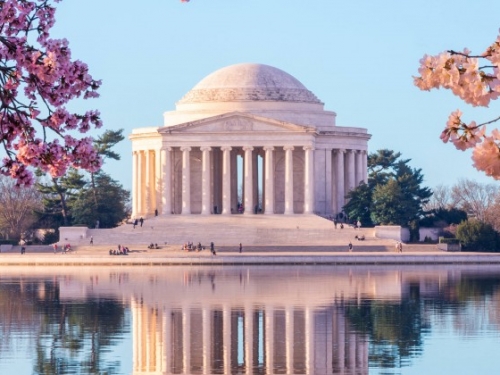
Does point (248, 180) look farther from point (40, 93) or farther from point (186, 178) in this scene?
point (40, 93)

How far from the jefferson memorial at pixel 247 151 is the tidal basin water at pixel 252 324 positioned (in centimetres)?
5248

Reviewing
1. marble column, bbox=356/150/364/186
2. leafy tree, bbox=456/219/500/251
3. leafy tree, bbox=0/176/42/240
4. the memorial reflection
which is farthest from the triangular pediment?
the memorial reflection

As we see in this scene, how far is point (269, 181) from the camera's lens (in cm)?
13338

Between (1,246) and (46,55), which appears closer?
(46,55)

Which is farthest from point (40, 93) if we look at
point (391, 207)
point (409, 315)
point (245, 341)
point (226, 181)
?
point (226, 181)

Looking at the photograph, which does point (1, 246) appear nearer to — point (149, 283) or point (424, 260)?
point (424, 260)

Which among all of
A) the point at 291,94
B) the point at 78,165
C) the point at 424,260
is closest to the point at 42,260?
the point at 424,260

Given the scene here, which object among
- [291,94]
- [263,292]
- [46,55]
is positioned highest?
[291,94]

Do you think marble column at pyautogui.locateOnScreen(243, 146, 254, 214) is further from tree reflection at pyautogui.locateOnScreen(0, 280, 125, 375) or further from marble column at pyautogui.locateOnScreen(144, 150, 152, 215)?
tree reflection at pyautogui.locateOnScreen(0, 280, 125, 375)

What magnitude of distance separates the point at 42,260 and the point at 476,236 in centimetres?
3481

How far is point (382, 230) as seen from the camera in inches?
4638

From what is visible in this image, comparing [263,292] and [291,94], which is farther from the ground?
[291,94]

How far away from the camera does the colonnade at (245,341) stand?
118 ft

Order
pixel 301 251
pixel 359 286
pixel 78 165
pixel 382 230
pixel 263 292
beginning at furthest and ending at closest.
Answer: pixel 382 230 < pixel 301 251 < pixel 359 286 < pixel 263 292 < pixel 78 165
